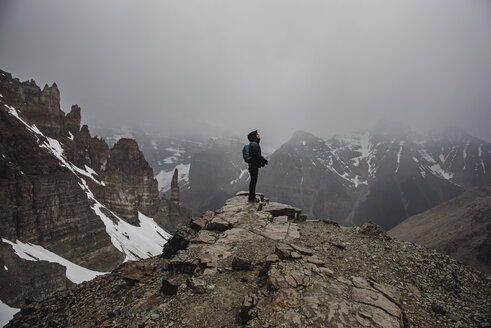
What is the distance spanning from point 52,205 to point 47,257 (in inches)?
600

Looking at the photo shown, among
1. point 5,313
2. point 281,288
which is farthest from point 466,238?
point 5,313

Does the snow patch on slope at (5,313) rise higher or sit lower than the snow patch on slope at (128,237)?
higher

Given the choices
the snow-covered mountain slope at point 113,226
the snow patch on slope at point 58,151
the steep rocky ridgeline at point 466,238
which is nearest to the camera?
the steep rocky ridgeline at point 466,238

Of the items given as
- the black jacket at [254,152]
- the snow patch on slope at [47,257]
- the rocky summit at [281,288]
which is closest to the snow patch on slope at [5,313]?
the snow patch on slope at [47,257]

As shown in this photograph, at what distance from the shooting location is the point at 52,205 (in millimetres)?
61594

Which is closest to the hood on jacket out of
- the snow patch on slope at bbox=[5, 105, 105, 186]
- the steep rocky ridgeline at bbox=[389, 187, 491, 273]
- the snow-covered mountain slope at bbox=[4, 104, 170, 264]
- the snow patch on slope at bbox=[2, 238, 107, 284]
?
the snow patch on slope at bbox=[2, 238, 107, 284]

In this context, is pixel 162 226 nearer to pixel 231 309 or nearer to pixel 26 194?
pixel 26 194

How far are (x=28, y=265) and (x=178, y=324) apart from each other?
56.5 metres

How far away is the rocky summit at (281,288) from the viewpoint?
5.70 meters

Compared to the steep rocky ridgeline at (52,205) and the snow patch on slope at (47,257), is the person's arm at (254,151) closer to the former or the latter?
the steep rocky ridgeline at (52,205)

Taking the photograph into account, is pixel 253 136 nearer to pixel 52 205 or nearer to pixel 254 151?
pixel 254 151

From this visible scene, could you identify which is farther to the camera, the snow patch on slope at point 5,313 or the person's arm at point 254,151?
the snow patch on slope at point 5,313

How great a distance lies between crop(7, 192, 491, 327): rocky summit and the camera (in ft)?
18.7

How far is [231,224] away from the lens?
12.2 meters
